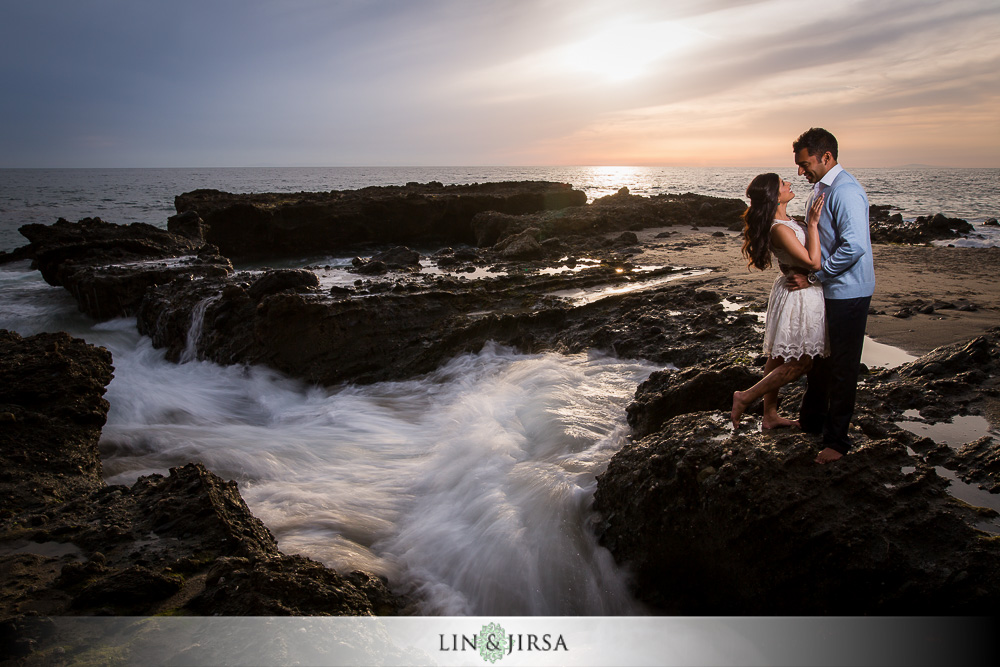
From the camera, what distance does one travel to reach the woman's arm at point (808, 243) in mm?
3262

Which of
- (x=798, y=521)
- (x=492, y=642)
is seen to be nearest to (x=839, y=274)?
(x=798, y=521)

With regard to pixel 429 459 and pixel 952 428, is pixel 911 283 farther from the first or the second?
pixel 429 459

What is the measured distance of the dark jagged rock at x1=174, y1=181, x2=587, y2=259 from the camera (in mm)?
24656

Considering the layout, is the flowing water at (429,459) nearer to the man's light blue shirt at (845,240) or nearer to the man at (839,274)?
the man at (839,274)

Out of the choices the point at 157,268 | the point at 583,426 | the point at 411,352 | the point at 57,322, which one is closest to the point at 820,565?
the point at 583,426

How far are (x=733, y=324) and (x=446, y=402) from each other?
4.43 metres

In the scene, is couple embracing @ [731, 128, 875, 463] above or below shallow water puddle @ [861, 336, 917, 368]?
above

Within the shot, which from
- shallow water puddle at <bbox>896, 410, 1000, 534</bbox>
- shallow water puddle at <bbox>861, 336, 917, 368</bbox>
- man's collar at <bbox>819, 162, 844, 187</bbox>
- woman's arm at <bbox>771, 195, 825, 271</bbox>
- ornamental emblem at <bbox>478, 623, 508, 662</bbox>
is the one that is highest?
man's collar at <bbox>819, 162, 844, 187</bbox>

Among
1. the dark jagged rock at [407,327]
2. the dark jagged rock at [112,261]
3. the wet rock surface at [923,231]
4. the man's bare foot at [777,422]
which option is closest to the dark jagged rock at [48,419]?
the dark jagged rock at [407,327]

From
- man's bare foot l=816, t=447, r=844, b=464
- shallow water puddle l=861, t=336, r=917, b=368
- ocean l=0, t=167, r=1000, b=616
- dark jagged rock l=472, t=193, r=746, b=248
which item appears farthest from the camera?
dark jagged rock l=472, t=193, r=746, b=248

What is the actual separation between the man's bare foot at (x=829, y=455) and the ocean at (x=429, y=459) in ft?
5.59

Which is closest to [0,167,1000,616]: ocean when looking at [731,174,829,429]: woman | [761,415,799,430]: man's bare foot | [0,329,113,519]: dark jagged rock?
[0,329,113,519]: dark jagged rock

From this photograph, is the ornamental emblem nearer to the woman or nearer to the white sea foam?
the white sea foam

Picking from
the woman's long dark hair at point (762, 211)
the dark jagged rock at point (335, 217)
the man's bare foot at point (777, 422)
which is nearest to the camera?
the woman's long dark hair at point (762, 211)
